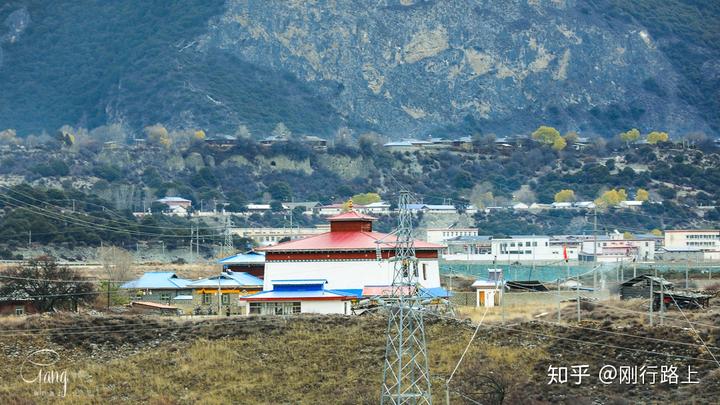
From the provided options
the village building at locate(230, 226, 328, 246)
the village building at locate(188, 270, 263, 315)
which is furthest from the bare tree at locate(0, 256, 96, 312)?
the village building at locate(230, 226, 328, 246)

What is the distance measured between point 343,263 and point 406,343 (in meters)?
17.3

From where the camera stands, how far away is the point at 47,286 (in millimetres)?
84812

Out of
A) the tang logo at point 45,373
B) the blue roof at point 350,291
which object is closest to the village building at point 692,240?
the blue roof at point 350,291

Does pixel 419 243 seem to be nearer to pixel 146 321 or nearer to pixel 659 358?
pixel 146 321

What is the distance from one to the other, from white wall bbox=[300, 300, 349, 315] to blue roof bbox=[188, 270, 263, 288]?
795 centimetres

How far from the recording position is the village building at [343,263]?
81562mm

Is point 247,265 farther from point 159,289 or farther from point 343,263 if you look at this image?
point 343,263

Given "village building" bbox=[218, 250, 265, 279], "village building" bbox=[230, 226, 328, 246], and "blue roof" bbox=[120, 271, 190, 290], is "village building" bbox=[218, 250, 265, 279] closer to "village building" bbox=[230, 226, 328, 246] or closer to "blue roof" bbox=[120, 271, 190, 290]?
"blue roof" bbox=[120, 271, 190, 290]

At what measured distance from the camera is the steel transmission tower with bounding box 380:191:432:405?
188 feet

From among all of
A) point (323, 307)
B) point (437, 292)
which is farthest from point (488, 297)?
point (323, 307)

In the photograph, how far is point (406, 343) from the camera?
65125 millimetres

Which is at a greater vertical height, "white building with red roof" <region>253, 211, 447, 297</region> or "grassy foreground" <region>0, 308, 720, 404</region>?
"white building with red roof" <region>253, 211, 447, 297</region>

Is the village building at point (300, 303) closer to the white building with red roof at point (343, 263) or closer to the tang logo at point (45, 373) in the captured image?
the white building with red roof at point (343, 263)

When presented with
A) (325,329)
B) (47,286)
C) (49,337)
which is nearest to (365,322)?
(325,329)
